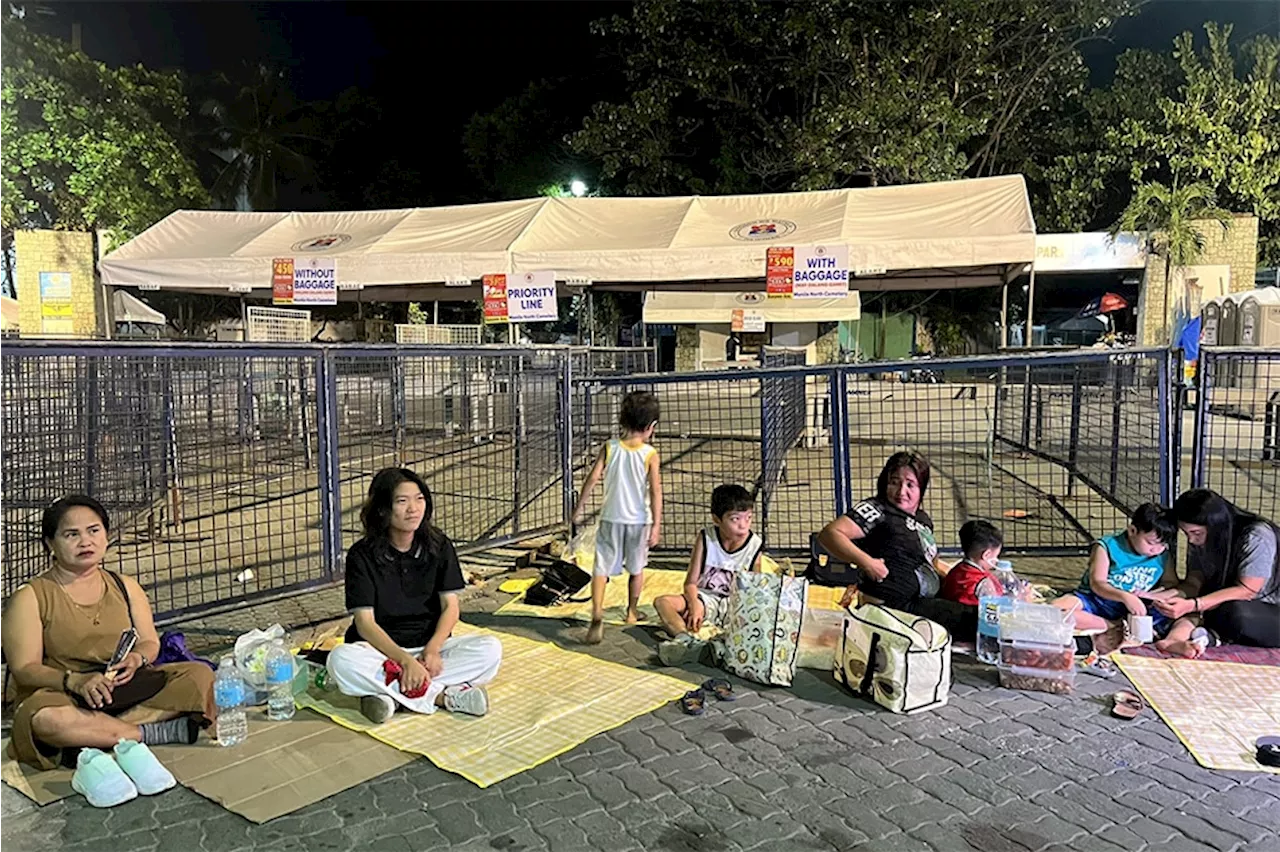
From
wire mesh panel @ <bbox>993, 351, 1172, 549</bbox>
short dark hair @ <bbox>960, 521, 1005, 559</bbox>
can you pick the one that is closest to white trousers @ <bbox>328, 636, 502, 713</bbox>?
short dark hair @ <bbox>960, 521, 1005, 559</bbox>

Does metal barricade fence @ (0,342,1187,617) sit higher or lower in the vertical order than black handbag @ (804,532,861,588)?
higher

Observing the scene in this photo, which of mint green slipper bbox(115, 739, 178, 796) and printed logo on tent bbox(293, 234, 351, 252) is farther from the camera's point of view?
printed logo on tent bbox(293, 234, 351, 252)

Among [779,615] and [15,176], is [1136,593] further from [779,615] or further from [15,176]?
[15,176]

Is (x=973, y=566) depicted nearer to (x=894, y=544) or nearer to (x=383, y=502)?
(x=894, y=544)

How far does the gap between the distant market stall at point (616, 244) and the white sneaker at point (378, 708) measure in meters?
5.54

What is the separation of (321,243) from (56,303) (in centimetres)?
1433

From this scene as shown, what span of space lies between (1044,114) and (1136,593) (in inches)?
918

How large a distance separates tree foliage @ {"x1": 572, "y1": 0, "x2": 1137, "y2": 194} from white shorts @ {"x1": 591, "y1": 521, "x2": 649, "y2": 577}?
16.5m

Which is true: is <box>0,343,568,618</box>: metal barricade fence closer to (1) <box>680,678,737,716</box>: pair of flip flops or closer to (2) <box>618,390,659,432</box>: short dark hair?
(2) <box>618,390,659,432</box>: short dark hair

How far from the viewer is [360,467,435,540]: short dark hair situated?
13.2 feet

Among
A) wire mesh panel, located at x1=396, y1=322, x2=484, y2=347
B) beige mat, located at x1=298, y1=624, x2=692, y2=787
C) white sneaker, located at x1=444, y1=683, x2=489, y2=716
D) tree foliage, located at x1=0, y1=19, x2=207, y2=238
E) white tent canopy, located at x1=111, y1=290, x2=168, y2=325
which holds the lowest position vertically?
beige mat, located at x1=298, y1=624, x2=692, y2=787

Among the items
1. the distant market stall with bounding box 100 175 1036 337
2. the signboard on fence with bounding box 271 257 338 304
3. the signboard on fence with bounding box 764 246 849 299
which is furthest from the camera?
the signboard on fence with bounding box 271 257 338 304

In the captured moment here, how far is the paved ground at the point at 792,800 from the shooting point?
9.80 feet

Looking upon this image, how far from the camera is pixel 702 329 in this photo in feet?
81.4
